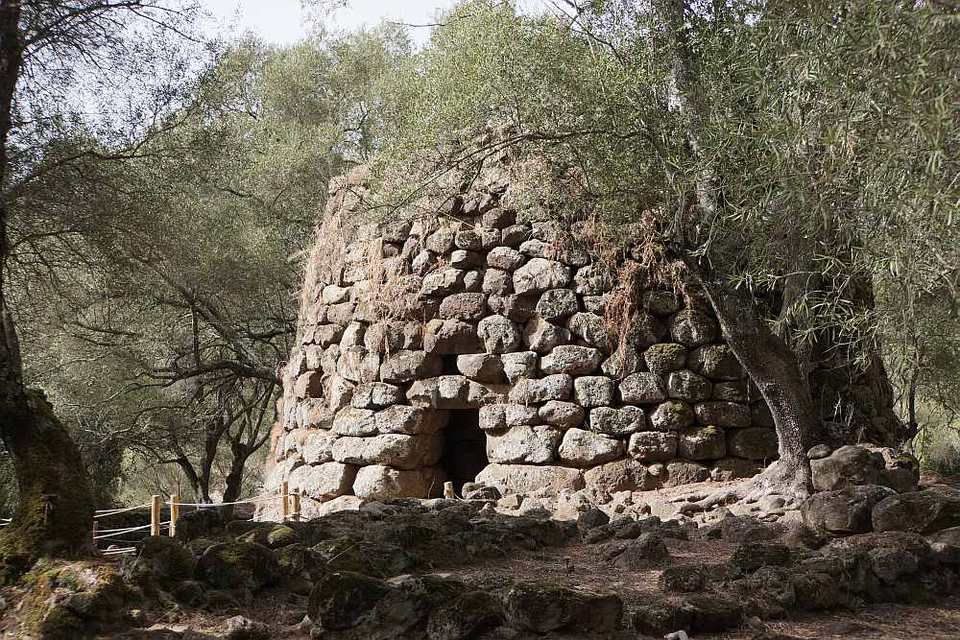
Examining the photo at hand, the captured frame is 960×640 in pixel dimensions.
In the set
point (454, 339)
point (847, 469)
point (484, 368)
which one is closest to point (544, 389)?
point (484, 368)

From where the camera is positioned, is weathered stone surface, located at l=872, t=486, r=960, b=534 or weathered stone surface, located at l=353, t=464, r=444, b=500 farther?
weathered stone surface, located at l=353, t=464, r=444, b=500

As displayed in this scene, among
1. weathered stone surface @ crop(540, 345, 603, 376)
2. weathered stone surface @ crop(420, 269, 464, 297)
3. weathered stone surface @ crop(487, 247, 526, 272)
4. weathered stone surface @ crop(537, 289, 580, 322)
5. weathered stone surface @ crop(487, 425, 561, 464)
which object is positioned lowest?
weathered stone surface @ crop(487, 425, 561, 464)

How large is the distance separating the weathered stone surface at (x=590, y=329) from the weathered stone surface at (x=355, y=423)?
8.42 feet

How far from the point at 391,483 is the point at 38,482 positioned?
5.16 m

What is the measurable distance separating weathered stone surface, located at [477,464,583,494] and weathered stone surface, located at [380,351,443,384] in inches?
55.3

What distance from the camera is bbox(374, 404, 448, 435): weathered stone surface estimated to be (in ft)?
31.7

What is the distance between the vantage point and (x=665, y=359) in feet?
29.8

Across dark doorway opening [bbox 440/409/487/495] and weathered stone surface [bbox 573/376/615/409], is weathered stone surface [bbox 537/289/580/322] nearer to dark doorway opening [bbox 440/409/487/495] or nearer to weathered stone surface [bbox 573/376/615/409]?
weathered stone surface [bbox 573/376/615/409]

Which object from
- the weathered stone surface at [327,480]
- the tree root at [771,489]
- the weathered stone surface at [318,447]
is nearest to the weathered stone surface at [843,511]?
the tree root at [771,489]

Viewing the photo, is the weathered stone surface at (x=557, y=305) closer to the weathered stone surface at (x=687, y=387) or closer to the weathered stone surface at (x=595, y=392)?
the weathered stone surface at (x=595, y=392)

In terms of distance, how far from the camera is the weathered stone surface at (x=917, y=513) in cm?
575

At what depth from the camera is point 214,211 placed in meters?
14.8

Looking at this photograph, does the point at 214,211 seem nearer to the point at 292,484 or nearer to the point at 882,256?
the point at 292,484

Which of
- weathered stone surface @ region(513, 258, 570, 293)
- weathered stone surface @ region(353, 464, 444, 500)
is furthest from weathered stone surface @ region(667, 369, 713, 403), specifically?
weathered stone surface @ region(353, 464, 444, 500)
